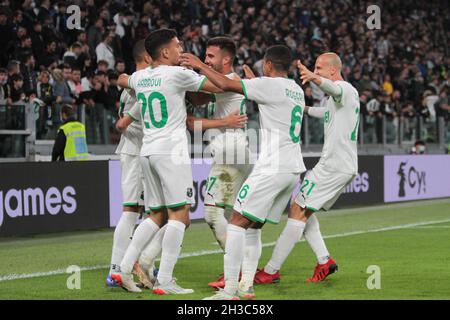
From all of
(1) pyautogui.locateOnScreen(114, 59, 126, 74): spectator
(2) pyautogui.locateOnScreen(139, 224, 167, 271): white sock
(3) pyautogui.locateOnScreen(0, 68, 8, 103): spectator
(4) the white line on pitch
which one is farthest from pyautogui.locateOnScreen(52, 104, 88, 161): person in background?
(2) pyautogui.locateOnScreen(139, 224, 167, 271): white sock

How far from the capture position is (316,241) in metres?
8.98

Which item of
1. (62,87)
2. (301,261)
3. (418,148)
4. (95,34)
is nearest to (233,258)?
(301,261)

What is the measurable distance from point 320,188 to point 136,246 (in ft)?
6.90

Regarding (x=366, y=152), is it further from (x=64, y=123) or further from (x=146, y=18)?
(x=64, y=123)

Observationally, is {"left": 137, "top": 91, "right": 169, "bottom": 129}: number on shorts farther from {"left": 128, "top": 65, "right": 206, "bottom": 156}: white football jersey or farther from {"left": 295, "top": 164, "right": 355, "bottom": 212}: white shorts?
{"left": 295, "top": 164, "right": 355, "bottom": 212}: white shorts

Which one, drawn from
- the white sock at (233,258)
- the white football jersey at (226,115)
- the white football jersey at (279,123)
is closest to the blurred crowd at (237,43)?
the white football jersey at (226,115)

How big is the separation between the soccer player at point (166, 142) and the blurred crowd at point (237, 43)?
7073mm

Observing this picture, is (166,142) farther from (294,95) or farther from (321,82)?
(321,82)

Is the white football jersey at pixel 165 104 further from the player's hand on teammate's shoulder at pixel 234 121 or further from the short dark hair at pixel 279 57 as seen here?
the short dark hair at pixel 279 57

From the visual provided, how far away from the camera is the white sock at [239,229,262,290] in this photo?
25.6ft

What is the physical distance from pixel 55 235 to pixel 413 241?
5518mm

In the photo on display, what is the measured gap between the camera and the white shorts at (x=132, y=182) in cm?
869

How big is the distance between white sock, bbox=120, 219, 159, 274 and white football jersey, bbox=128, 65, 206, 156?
687 millimetres
